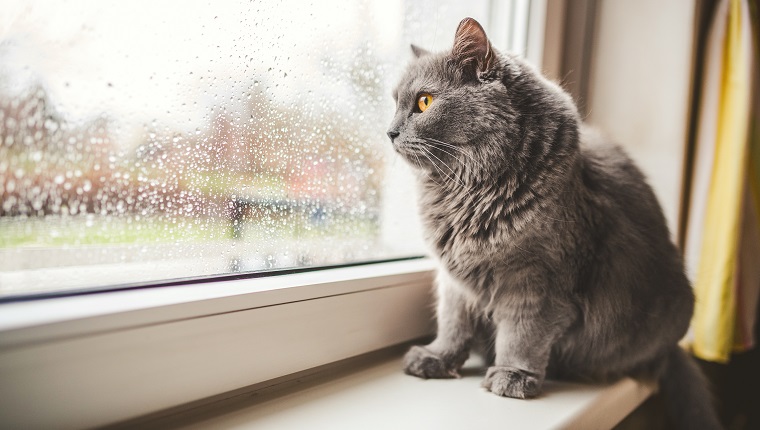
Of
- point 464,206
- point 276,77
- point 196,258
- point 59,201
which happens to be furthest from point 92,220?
point 464,206

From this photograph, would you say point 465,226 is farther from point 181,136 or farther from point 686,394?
point 686,394

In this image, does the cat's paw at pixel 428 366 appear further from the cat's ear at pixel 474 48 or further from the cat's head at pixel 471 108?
the cat's ear at pixel 474 48

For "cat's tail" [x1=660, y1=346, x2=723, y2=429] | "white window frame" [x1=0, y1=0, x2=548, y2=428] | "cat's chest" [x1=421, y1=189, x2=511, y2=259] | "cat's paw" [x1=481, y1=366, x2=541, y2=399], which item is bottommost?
"cat's tail" [x1=660, y1=346, x2=723, y2=429]

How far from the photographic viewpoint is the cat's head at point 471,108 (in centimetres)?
84

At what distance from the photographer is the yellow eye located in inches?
35.9

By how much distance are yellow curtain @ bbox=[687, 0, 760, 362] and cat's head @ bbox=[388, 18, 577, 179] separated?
1.84 feet

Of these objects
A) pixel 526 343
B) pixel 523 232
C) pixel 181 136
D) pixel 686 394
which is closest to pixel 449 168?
pixel 523 232


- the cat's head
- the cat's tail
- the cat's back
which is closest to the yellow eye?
the cat's head

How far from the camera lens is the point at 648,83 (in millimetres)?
1354

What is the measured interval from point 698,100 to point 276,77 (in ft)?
3.76

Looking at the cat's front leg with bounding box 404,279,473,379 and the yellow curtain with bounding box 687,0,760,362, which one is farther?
the yellow curtain with bounding box 687,0,760,362

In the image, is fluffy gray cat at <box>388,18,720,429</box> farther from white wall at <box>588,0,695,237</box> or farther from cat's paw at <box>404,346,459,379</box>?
white wall at <box>588,0,695,237</box>

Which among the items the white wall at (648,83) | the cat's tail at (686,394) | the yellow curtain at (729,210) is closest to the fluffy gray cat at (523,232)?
the cat's tail at (686,394)

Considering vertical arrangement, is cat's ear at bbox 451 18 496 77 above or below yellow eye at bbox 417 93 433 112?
above
